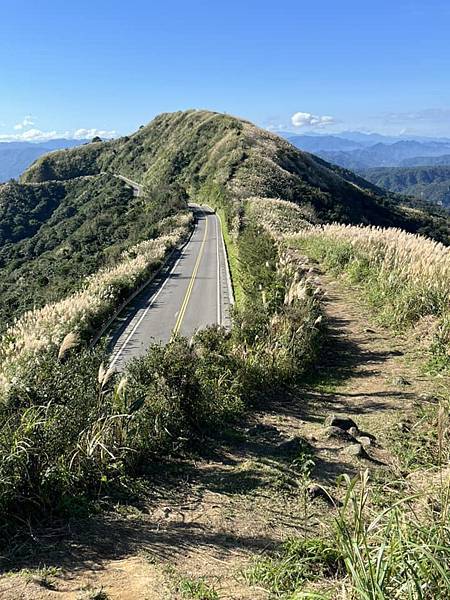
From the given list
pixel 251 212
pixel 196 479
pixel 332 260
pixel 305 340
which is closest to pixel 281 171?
pixel 251 212

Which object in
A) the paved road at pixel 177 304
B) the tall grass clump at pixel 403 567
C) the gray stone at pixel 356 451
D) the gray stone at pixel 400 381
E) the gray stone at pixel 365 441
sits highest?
the tall grass clump at pixel 403 567

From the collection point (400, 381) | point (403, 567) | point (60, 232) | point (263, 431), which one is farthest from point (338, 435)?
point (60, 232)

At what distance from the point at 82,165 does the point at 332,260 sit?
117863 mm

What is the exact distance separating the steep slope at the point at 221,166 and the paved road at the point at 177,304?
2459 cm

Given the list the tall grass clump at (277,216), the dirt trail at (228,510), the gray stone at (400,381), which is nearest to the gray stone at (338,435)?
the dirt trail at (228,510)

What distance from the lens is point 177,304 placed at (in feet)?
77.8

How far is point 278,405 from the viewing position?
8.63 m

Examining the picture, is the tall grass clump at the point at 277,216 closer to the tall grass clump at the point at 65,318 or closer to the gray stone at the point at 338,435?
the tall grass clump at the point at 65,318

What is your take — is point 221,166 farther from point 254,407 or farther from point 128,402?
point 128,402

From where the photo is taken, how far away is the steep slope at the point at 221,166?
67.4 metres

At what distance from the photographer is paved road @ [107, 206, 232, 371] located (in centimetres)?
1873

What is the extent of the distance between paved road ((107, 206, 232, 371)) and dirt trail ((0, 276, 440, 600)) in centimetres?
533

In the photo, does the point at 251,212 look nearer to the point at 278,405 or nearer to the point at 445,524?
the point at 278,405

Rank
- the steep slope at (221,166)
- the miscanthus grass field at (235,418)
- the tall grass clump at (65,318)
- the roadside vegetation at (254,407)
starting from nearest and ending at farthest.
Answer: the miscanthus grass field at (235,418), the roadside vegetation at (254,407), the tall grass clump at (65,318), the steep slope at (221,166)
